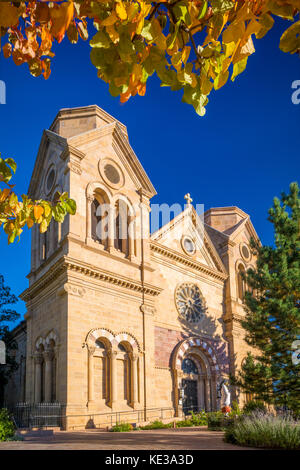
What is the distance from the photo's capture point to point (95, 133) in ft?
75.2

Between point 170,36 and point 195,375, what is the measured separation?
2375 centimetres

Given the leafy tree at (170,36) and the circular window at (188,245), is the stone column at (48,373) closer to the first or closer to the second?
the circular window at (188,245)

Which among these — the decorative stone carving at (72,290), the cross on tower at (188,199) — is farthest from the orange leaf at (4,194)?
the cross on tower at (188,199)

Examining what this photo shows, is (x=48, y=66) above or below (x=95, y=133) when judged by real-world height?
below

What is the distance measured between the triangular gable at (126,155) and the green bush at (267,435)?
48.2 ft

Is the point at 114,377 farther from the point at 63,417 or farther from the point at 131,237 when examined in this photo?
the point at 131,237

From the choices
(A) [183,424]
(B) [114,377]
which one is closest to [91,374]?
(B) [114,377]

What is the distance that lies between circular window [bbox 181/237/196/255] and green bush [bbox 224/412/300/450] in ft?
48.9

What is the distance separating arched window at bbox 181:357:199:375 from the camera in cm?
2427

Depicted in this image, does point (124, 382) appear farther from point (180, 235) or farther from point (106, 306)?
point (180, 235)

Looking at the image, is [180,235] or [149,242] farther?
[180,235]

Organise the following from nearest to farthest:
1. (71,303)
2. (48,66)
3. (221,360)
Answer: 1. (48,66)
2. (71,303)
3. (221,360)
